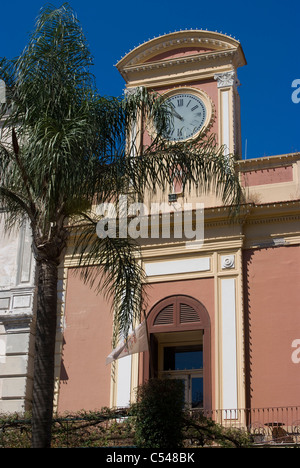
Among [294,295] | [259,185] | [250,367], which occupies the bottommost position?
[250,367]

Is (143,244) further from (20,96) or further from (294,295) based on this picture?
(20,96)

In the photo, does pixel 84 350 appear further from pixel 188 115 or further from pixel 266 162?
pixel 188 115

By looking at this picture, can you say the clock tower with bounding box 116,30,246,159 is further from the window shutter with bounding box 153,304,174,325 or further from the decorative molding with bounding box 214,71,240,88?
the window shutter with bounding box 153,304,174,325

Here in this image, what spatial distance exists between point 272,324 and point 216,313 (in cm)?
167

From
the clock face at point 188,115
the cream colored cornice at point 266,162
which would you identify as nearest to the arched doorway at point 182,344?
the cream colored cornice at point 266,162

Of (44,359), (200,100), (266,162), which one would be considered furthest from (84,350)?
(200,100)

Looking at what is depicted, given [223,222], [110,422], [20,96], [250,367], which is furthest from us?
[223,222]

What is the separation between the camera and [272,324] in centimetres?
2059

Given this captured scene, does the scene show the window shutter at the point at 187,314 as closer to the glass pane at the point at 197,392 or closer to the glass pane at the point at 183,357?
the glass pane at the point at 183,357

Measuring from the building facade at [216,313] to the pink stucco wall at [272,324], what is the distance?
0.03 m

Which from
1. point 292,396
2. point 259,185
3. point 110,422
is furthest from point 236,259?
point 110,422

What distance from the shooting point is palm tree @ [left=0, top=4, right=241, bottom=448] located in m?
13.7

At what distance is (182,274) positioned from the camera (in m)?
22.0

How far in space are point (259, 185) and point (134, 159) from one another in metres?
8.17
